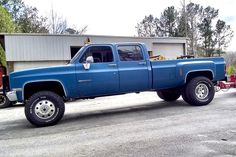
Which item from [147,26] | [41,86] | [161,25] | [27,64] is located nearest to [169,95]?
[41,86]

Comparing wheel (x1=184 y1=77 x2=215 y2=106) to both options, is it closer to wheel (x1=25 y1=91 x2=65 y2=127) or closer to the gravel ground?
the gravel ground

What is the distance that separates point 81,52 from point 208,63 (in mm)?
3974

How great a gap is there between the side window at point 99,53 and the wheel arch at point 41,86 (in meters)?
0.96

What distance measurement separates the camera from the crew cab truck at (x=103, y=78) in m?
7.71

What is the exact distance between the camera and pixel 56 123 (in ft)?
26.1

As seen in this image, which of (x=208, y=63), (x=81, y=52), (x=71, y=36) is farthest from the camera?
(x=71, y=36)

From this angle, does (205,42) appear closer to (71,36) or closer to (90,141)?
(71,36)

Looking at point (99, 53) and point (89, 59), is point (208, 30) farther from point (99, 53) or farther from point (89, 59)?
point (89, 59)

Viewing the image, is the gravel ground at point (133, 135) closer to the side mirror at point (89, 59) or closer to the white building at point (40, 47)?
the side mirror at point (89, 59)

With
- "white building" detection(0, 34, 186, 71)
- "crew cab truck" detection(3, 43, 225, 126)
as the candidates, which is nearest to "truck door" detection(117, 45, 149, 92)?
"crew cab truck" detection(3, 43, 225, 126)

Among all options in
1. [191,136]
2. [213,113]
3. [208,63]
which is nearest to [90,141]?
[191,136]

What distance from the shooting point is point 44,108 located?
7.74m

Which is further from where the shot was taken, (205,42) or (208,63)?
(205,42)

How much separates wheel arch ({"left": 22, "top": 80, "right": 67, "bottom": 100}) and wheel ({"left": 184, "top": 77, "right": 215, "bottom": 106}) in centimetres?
376
